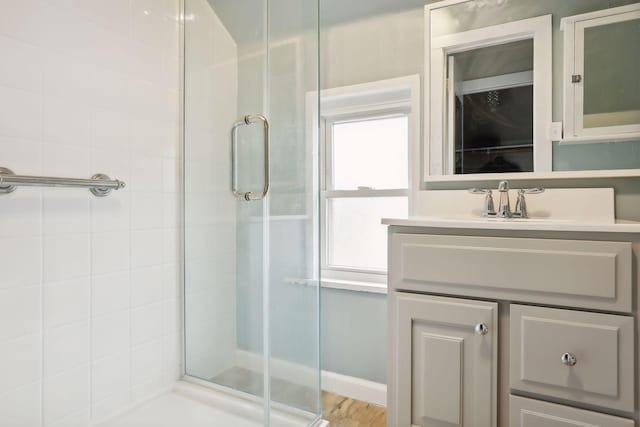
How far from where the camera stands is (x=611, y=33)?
1293 mm

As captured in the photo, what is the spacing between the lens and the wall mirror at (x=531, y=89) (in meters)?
1.28

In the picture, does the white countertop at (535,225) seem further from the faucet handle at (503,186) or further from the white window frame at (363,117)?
the white window frame at (363,117)

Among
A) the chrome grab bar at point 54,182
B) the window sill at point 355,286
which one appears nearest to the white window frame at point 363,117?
the window sill at point 355,286

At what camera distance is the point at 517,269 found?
1014 mm

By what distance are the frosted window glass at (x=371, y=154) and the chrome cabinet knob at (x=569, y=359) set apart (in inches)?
37.4

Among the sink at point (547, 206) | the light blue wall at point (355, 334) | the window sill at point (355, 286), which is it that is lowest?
the light blue wall at point (355, 334)

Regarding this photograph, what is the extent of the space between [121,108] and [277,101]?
57cm

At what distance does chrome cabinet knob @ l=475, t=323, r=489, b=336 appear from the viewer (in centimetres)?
104

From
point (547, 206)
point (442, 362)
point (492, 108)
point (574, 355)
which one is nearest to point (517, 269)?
point (574, 355)

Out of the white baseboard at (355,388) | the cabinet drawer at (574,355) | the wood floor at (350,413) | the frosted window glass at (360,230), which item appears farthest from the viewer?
the frosted window glass at (360,230)

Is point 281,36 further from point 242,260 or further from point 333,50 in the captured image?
point 242,260

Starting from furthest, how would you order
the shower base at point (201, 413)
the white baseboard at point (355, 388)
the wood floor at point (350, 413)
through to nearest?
the white baseboard at point (355, 388)
the wood floor at point (350, 413)
the shower base at point (201, 413)

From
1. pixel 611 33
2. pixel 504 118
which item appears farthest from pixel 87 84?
pixel 611 33

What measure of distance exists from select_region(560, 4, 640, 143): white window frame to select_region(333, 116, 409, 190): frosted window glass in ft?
2.05
